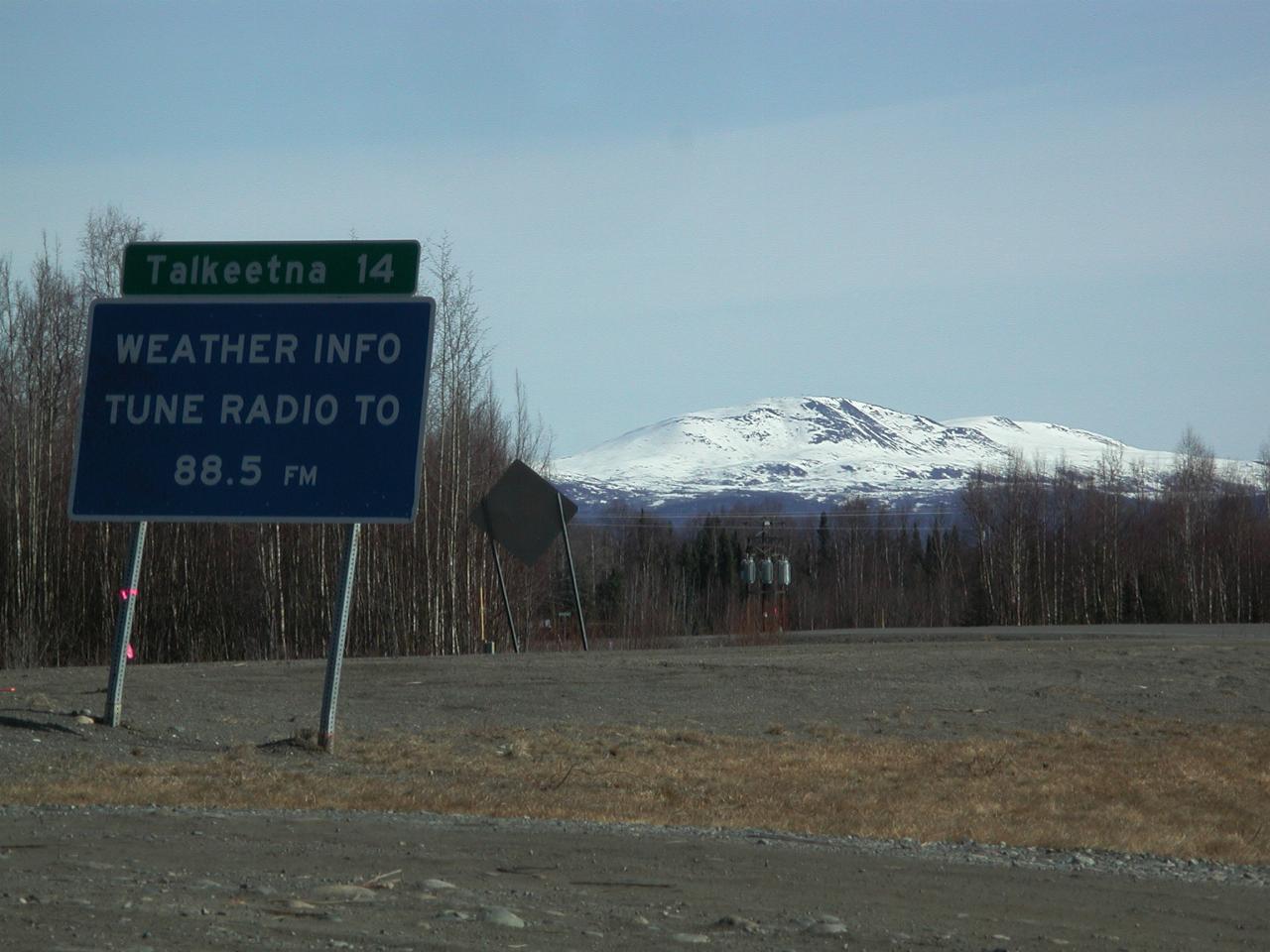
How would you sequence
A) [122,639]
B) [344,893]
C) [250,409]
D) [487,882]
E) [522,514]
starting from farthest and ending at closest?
[522,514], [122,639], [250,409], [487,882], [344,893]

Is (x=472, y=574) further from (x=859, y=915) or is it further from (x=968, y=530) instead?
(x=968, y=530)

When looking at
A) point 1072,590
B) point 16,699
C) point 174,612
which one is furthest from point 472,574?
point 1072,590

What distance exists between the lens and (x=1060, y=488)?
10688cm

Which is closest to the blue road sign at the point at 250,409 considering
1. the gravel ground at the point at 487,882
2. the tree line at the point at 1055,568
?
the gravel ground at the point at 487,882

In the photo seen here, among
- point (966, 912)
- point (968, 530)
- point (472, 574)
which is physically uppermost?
point (968, 530)

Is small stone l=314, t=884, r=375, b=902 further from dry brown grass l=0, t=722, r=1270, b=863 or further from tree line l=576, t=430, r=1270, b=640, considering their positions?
tree line l=576, t=430, r=1270, b=640

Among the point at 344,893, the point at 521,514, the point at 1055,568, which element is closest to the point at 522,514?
the point at 521,514

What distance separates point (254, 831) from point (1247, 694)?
15049 mm

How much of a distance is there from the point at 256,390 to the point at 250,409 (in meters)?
0.17

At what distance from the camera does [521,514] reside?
81.1 ft

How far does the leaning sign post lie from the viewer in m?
12.5

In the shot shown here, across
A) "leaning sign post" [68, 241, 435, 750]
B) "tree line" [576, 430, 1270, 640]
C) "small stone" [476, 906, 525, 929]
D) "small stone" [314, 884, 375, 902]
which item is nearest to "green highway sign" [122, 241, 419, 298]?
"leaning sign post" [68, 241, 435, 750]

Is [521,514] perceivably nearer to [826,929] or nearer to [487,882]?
[487,882]

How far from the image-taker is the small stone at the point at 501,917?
5.69 m
